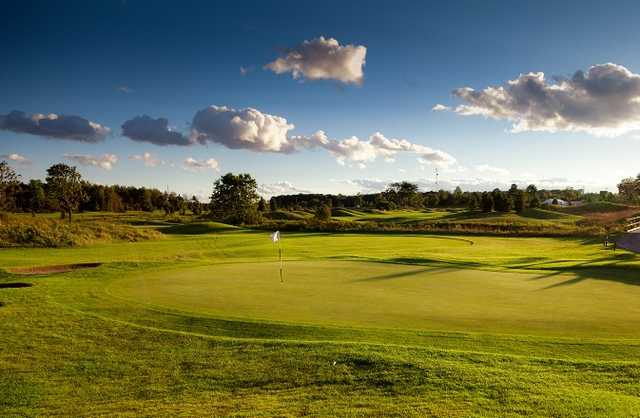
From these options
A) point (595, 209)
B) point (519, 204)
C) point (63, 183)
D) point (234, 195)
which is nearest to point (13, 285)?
point (63, 183)

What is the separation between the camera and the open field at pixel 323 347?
19.1 feet

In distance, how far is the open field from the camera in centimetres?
581

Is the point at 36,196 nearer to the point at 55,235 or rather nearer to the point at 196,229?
the point at 196,229

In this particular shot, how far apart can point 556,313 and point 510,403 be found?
191 inches

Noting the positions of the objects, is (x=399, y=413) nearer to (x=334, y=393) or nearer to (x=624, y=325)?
(x=334, y=393)

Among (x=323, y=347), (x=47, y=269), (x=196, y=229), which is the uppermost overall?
(x=196, y=229)

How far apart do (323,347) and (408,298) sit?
434cm

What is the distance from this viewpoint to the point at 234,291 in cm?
1241

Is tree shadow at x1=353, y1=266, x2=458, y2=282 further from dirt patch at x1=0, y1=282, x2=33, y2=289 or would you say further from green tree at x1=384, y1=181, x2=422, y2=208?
green tree at x1=384, y1=181, x2=422, y2=208

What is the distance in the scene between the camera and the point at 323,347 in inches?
297

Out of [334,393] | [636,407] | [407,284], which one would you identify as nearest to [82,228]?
[407,284]

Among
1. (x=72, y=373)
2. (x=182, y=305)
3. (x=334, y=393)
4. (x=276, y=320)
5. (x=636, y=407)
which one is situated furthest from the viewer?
(x=182, y=305)

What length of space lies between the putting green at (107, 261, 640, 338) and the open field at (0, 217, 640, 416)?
6cm

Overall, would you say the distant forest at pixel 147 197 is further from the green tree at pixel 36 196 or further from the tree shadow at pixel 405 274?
the tree shadow at pixel 405 274
